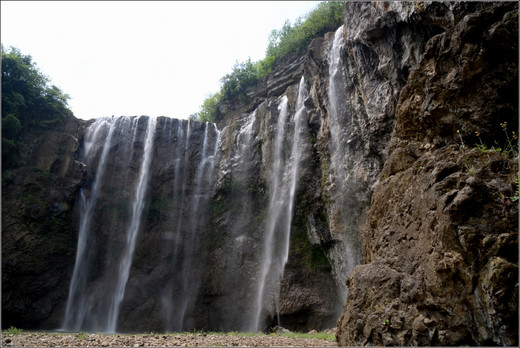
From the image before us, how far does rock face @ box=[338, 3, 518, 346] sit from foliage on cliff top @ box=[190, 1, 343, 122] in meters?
17.8

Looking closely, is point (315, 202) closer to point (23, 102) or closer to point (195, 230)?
point (195, 230)

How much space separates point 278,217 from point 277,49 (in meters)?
15.7

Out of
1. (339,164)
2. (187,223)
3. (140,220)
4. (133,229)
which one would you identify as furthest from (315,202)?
(133,229)

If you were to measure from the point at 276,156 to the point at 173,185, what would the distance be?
7.31 meters

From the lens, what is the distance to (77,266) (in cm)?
1989

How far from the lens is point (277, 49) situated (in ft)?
92.1

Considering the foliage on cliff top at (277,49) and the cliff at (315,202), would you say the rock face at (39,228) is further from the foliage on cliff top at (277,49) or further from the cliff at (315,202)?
the foliage on cliff top at (277,49)

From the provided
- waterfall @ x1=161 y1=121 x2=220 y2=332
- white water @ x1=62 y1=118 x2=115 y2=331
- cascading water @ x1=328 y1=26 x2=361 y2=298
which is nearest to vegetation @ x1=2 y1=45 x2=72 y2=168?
white water @ x1=62 y1=118 x2=115 y2=331

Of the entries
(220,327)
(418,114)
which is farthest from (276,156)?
(418,114)

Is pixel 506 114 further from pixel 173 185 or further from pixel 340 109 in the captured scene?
pixel 173 185

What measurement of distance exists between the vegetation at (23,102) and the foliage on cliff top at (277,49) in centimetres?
1194

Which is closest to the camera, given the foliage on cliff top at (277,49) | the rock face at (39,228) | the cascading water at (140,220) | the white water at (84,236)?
the rock face at (39,228)

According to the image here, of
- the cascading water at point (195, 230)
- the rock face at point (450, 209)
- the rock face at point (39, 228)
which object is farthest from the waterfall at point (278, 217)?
the rock face at point (39, 228)

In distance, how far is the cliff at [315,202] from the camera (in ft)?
17.5
